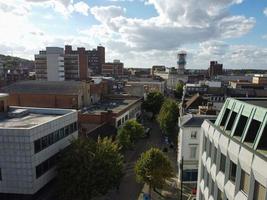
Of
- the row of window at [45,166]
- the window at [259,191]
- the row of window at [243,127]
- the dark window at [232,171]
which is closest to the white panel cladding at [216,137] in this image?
the row of window at [243,127]

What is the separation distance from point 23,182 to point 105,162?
1003cm

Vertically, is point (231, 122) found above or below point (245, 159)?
above

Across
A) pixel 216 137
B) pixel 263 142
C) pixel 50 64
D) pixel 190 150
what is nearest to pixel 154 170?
pixel 190 150

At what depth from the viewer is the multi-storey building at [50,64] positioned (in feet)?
485

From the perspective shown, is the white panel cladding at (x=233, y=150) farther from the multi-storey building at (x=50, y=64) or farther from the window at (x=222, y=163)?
the multi-storey building at (x=50, y=64)

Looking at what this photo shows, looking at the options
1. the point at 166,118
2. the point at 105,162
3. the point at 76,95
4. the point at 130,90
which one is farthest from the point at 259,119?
the point at 130,90

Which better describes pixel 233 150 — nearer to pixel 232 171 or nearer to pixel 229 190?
pixel 232 171

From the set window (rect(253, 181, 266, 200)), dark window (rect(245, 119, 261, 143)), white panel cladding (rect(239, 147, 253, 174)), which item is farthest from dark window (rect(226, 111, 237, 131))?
window (rect(253, 181, 266, 200))

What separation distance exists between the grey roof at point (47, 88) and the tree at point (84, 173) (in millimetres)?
46336

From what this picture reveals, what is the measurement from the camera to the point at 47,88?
85812 mm

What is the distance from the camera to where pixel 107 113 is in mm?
68000

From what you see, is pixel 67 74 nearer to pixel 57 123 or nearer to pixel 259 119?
pixel 57 123

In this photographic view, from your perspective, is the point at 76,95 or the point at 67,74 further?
the point at 67,74

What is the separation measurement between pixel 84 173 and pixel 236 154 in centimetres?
2142
